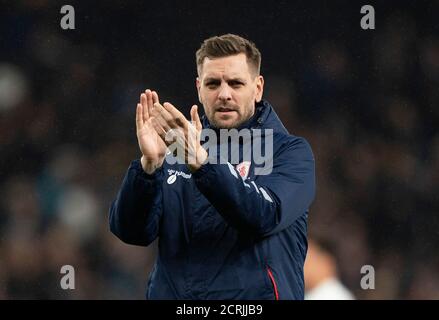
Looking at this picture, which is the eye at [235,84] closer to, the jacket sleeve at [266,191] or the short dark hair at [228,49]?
the short dark hair at [228,49]

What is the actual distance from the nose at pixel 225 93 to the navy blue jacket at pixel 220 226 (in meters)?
0.27

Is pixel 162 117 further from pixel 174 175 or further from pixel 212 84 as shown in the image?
pixel 212 84

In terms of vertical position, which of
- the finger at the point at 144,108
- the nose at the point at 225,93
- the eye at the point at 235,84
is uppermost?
the eye at the point at 235,84

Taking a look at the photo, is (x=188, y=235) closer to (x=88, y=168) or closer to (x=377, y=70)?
(x=88, y=168)

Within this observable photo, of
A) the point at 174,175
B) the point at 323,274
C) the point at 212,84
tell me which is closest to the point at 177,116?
the point at 174,175

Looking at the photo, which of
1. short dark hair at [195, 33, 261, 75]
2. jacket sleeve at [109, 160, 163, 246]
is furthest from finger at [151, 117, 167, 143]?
short dark hair at [195, 33, 261, 75]

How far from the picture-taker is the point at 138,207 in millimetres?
2914

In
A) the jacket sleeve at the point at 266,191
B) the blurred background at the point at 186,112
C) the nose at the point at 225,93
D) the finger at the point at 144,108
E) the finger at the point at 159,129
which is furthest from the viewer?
the blurred background at the point at 186,112

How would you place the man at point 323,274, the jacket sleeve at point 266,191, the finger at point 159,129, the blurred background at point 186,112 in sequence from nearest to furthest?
the jacket sleeve at point 266,191
the finger at point 159,129
the man at point 323,274
the blurred background at point 186,112

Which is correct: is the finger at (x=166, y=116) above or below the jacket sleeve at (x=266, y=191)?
above

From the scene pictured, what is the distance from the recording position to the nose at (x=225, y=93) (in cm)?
313

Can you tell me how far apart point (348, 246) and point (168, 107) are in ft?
10.2

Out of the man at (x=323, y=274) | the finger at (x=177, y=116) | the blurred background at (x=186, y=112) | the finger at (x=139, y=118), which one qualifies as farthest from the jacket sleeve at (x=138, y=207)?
the blurred background at (x=186, y=112)

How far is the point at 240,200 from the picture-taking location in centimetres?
274
